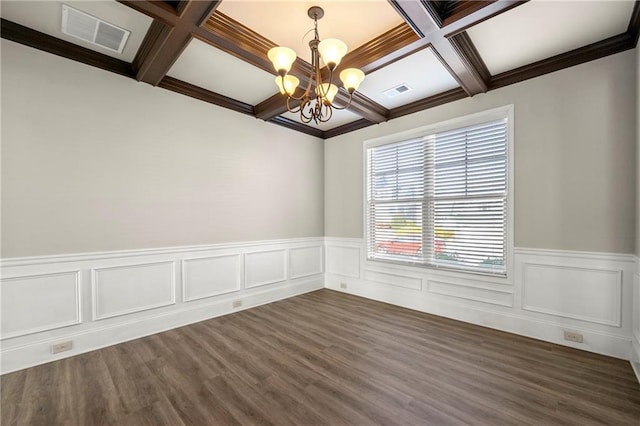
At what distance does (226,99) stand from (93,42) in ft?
4.85

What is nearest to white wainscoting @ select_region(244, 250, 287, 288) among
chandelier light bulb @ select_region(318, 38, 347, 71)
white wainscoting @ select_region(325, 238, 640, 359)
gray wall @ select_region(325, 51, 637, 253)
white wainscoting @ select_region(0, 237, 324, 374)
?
white wainscoting @ select_region(0, 237, 324, 374)

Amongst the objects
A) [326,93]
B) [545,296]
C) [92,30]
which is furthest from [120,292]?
[545,296]

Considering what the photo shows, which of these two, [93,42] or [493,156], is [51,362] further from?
[493,156]

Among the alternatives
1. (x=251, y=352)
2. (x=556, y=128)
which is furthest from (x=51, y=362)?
(x=556, y=128)

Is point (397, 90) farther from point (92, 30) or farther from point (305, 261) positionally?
point (92, 30)

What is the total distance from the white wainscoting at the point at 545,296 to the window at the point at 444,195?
0.68 ft

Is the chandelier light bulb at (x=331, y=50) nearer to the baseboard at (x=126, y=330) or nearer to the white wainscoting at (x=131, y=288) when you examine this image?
the white wainscoting at (x=131, y=288)

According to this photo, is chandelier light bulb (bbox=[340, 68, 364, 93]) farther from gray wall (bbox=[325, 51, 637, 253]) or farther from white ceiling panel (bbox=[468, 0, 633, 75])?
gray wall (bbox=[325, 51, 637, 253])

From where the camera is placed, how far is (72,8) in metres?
2.21

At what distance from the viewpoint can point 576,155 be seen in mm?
2830

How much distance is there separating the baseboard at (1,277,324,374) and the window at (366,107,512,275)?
6.64 ft

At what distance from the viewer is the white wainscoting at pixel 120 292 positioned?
2.51 meters

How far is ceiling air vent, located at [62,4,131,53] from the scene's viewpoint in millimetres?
2297

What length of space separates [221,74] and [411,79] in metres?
2.22
